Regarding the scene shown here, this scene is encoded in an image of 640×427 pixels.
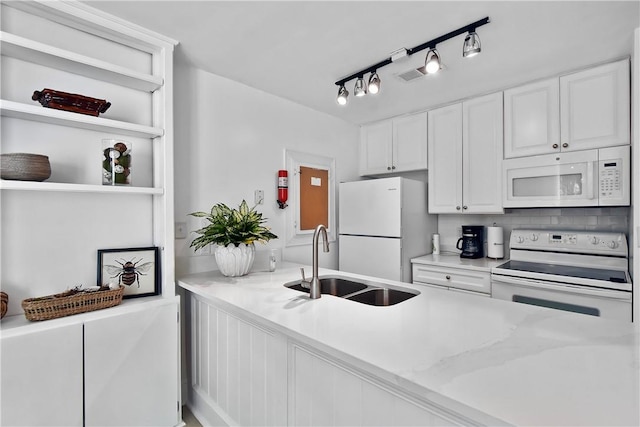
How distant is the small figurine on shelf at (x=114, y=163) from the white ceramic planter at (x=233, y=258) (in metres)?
Answer: 0.69

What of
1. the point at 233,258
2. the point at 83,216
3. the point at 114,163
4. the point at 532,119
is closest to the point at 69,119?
the point at 114,163

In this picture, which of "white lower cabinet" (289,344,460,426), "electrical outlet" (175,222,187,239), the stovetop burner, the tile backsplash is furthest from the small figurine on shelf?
the tile backsplash

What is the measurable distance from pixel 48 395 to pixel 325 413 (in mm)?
1250

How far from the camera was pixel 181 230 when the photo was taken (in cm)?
218

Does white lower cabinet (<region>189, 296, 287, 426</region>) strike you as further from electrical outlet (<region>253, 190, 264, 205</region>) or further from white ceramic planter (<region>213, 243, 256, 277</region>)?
electrical outlet (<region>253, 190, 264, 205</region>)

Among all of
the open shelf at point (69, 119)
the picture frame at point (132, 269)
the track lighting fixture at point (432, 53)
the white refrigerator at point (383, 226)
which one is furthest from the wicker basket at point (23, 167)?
the white refrigerator at point (383, 226)

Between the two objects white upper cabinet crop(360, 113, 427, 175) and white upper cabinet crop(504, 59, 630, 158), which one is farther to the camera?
white upper cabinet crop(360, 113, 427, 175)

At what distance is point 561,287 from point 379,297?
4.51 ft

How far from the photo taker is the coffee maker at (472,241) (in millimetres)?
2969

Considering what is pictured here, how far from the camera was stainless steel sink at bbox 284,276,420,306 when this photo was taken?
1771 millimetres

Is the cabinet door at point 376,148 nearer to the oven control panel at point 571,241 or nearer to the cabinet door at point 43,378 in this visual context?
the oven control panel at point 571,241

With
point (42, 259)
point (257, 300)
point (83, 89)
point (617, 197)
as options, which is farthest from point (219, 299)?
point (617, 197)

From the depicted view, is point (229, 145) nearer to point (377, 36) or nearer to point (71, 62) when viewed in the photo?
point (71, 62)

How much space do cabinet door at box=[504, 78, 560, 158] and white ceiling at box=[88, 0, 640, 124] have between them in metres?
0.11
